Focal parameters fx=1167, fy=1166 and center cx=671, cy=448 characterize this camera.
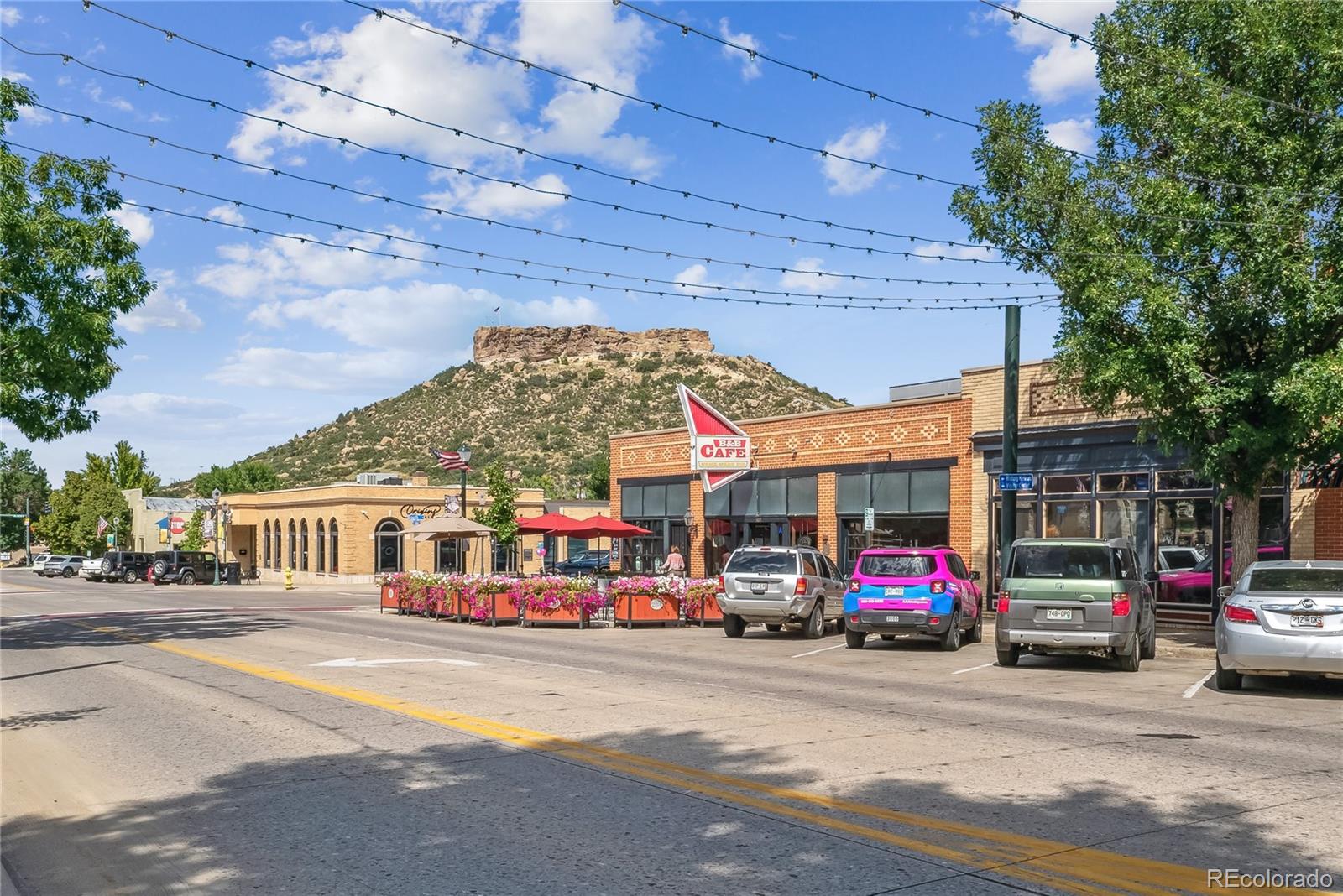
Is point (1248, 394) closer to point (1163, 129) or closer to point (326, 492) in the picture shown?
point (1163, 129)

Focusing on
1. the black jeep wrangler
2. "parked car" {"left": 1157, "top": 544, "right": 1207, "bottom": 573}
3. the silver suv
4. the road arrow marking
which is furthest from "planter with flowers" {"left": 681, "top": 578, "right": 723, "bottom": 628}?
the black jeep wrangler

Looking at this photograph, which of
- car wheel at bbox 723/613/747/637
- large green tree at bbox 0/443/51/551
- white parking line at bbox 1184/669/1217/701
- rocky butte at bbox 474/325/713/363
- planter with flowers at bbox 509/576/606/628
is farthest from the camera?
large green tree at bbox 0/443/51/551

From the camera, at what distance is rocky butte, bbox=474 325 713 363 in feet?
396

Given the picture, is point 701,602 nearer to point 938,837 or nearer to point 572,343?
point 938,837

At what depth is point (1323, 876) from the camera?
19.2 ft

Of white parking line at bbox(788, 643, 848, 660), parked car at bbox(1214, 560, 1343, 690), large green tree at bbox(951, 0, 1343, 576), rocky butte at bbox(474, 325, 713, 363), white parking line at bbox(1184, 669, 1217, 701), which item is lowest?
white parking line at bbox(788, 643, 848, 660)

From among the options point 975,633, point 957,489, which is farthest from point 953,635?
point 957,489

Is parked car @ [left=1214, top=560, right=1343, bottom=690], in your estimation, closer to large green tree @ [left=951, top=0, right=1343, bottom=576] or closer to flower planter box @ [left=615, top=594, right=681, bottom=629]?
large green tree @ [left=951, top=0, right=1343, bottom=576]

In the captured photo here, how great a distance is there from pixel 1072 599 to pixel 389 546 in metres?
51.9

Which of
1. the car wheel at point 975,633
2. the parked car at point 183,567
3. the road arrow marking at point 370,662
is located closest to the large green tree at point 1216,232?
the car wheel at point 975,633

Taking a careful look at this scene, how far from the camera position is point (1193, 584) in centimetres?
2462

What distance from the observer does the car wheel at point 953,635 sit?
19.7 m

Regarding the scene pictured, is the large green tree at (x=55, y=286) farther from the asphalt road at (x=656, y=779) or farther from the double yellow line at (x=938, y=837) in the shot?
the double yellow line at (x=938, y=837)

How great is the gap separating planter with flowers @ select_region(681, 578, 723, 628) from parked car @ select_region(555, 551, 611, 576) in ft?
54.8
